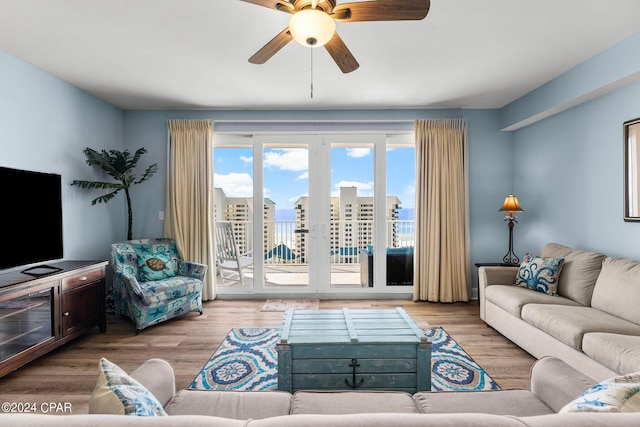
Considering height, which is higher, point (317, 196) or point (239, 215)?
point (317, 196)

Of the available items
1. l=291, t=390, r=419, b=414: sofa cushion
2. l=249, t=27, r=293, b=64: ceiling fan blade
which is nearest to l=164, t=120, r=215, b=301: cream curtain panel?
l=249, t=27, r=293, b=64: ceiling fan blade

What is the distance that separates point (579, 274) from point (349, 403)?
2710 millimetres

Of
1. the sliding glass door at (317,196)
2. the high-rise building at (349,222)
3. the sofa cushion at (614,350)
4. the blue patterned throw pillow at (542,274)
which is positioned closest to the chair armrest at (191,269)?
the sliding glass door at (317,196)

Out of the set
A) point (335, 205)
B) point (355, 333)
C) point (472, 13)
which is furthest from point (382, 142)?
Result: point (355, 333)

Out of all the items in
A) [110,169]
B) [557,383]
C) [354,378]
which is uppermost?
[110,169]

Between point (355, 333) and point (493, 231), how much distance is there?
10.7 feet

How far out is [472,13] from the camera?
7.65 ft

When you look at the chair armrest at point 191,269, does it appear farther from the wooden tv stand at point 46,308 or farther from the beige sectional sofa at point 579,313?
the beige sectional sofa at point 579,313

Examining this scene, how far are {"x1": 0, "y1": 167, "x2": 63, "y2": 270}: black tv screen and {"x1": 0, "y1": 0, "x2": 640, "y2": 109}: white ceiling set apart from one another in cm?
114

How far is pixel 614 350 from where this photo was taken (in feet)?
6.54

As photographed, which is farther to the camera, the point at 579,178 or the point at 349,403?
the point at 579,178

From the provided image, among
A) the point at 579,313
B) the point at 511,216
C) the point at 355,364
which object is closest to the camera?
the point at 355,364

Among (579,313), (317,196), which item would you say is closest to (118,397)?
(579,313)

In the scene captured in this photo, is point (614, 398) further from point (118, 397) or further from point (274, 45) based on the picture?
point (274, 45)
